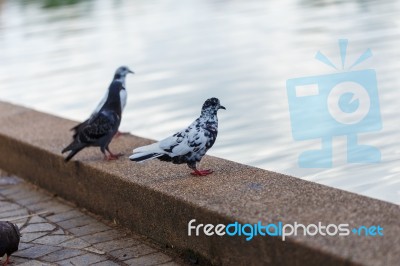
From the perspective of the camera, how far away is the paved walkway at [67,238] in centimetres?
503

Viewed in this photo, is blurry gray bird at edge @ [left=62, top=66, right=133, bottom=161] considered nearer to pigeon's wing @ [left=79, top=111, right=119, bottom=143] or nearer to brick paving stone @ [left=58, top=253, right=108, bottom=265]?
pigeon's wing @ [left=79, top=111, right=119, bottom=143]

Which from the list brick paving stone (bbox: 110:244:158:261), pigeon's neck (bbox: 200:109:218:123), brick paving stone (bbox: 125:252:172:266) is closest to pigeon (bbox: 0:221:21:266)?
brick paving stone (bbox: 110:244:158:261)

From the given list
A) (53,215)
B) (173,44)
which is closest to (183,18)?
(173,44)

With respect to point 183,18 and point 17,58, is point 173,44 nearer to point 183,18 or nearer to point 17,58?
point 17,58

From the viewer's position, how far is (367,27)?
43.3 feet

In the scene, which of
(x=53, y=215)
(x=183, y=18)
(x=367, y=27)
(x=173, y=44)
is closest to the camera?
(x=53, y=215)

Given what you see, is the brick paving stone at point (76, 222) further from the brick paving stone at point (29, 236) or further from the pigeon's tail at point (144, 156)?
the pigeon's tail at point (144, 156)

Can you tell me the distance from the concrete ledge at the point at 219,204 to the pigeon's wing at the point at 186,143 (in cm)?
21

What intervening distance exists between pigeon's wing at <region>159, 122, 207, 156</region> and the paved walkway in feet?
1.90

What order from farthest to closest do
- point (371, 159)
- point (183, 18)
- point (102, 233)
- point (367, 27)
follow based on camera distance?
point (183, 18), point (367, 27), point (371, 159), point (102, 233)

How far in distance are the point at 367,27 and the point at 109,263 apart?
906 cm

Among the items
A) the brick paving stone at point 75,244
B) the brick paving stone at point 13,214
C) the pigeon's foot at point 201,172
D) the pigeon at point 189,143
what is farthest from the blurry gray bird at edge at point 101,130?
the pigeon at point 189,143

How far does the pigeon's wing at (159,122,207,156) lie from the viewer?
→ 5.02 metres

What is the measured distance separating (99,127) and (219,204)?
1.70m
